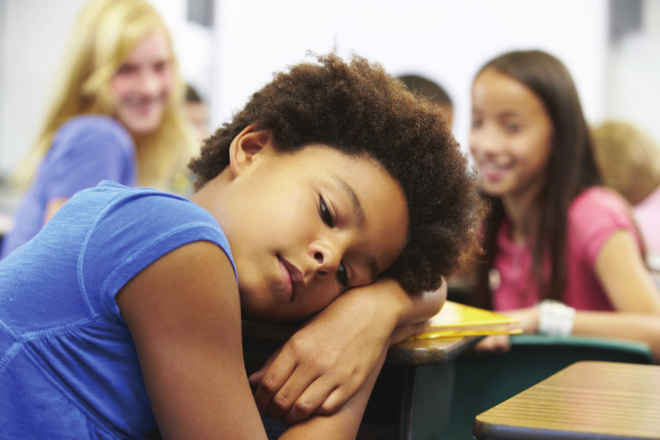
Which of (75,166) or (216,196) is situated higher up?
Result: (216,196)

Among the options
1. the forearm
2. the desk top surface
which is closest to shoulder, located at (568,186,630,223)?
the desk top surface

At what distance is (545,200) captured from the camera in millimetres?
2416

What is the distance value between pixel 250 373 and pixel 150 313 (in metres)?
0.33

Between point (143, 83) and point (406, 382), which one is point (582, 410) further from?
point (143, 83)

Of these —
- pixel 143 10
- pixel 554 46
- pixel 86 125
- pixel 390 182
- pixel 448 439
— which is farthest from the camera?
pixel 554 46

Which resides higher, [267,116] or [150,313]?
[267,116]

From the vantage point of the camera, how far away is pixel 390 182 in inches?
45.1

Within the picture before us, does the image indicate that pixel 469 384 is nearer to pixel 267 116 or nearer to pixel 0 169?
pixel 267 116

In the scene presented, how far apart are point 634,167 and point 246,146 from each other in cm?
267

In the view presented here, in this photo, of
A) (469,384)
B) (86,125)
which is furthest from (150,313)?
(86,125)

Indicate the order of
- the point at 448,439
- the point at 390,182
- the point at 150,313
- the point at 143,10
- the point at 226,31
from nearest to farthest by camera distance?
the point at 150,313 → the point at 390,182 → the point at 448,439 → the point at 143,10 → the point at 226,31

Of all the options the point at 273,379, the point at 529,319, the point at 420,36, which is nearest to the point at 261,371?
the point at 273,379

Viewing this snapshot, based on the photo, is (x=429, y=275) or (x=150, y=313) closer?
(x=150, y=313)

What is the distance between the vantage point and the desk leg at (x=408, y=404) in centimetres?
113
